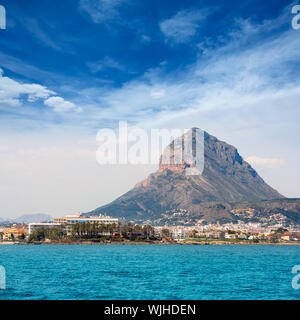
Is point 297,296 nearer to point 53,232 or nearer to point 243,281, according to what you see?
point 243,281

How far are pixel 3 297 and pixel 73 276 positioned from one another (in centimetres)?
1721

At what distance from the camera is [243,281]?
46.0 metres

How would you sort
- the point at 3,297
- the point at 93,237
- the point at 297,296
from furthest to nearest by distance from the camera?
the point at 93,237 → the point at 297,296 → the point at 3,297
